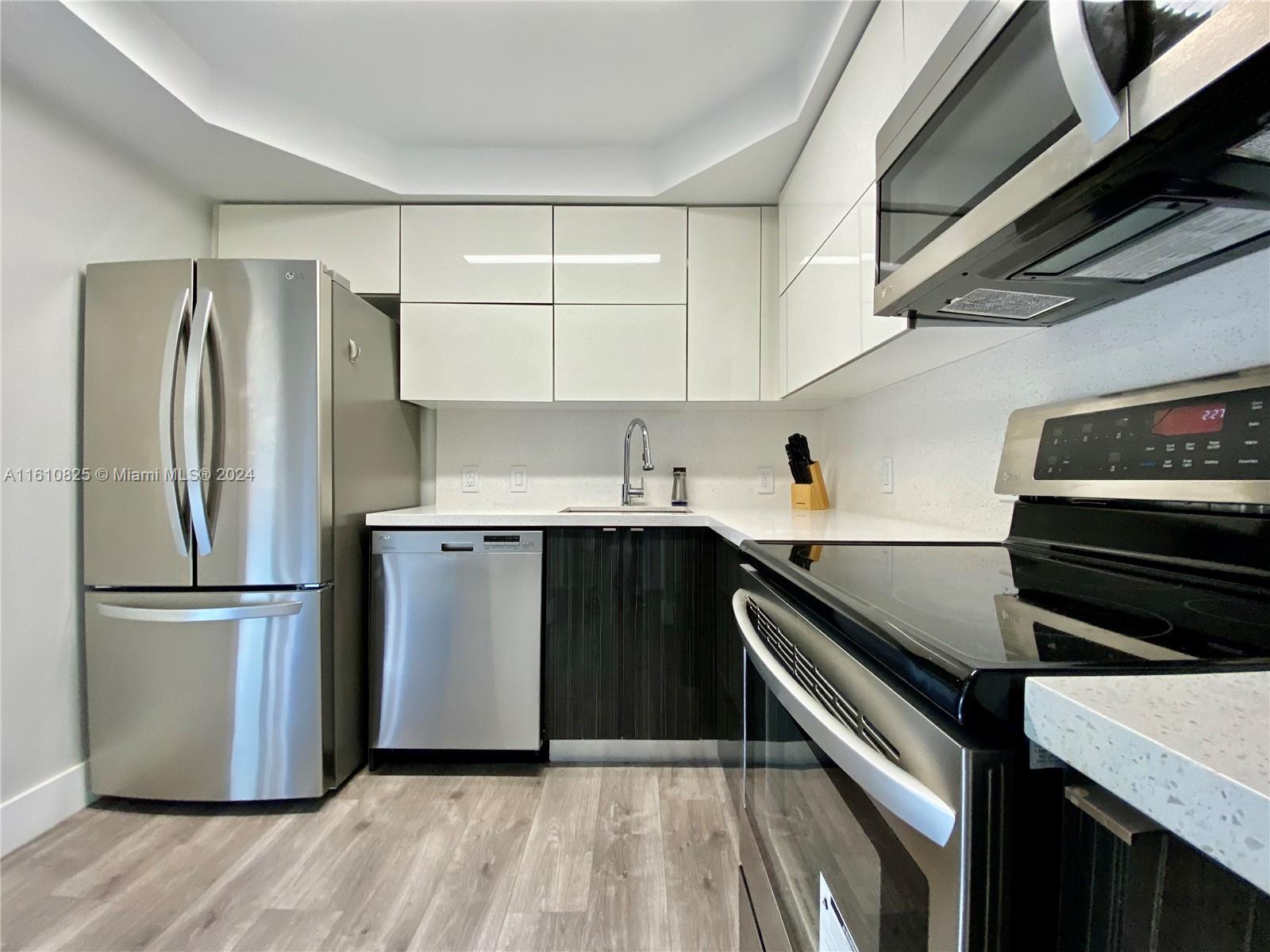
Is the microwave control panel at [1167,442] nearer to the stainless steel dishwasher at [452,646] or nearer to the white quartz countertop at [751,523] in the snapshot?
the white quartz countertop at [751,523]

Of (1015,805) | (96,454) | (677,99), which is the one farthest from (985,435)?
(96,454)

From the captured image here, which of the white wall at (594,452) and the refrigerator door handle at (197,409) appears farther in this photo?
the white wall at (594,452)

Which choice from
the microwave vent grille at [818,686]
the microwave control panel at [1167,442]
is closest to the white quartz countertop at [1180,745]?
the microwave vent grille at [818,686]

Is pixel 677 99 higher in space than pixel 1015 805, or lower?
higher

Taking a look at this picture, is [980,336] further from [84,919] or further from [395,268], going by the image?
[84,919]

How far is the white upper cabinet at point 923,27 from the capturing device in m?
1.02

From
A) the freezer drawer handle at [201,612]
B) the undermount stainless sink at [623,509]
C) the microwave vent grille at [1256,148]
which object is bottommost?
the freezer drawer handle at [201,612]

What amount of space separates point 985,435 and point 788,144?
1.19 m

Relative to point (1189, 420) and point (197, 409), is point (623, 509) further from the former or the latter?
point (1189, 420)

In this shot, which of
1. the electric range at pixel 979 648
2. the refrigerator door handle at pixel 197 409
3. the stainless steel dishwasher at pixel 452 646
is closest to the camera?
the electric range at pixel 979 648

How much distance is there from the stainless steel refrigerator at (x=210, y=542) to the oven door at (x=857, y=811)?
148 cm

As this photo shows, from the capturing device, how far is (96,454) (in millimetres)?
1753

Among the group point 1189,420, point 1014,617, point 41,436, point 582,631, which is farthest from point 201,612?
point 1189,420

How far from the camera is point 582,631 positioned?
201 centimetres
